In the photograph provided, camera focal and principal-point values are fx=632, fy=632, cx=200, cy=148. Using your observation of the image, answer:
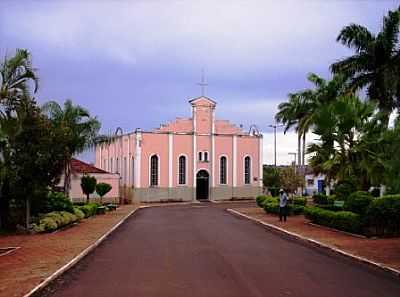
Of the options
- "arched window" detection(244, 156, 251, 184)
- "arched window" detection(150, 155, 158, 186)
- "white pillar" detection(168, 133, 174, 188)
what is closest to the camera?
"arched window" detection(150, 155, 158, 186)

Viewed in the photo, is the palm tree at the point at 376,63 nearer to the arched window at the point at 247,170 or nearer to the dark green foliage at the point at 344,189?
the dark green foliage at the point at 344,189

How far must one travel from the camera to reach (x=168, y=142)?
212 ft

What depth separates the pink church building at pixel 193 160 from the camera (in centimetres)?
6316

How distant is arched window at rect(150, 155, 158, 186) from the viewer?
63.4m

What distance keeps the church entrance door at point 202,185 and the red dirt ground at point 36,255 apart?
135 feet

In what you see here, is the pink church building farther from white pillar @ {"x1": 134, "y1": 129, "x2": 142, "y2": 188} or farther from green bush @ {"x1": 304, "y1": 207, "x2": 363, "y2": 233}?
green bush @ {"x1": 304, "y1": 207, "x2": 363, "y2": 233}

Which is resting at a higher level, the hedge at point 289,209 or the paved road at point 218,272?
the hedge at point 289,209

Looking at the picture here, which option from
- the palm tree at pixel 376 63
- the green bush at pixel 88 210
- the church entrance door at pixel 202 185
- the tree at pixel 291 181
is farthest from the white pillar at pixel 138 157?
the palm tree at pixel 376 63

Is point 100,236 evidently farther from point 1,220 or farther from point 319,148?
point 319,148

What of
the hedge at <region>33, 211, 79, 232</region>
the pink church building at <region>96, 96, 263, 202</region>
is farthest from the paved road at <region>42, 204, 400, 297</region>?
the pink church building at <region>96, 96, 263, 202</region>

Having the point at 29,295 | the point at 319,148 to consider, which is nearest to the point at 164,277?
the point at 29,295

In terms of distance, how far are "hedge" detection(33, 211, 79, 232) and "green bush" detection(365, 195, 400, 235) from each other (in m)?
11.8

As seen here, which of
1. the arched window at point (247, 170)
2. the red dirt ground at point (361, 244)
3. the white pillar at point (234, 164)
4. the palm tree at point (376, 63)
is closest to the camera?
the red dirt ground at point (361, 244)

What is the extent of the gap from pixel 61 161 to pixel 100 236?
13.4 feet
